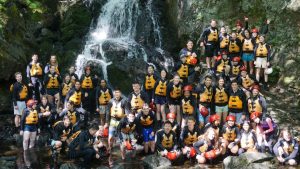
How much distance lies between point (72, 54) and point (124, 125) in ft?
24.2

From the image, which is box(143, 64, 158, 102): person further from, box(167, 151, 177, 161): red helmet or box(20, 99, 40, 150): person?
box(20, 99, 40, 150): person

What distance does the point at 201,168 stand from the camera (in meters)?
10.5

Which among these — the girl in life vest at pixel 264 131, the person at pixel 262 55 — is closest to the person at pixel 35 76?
the girl in life vest at pixel 264 131

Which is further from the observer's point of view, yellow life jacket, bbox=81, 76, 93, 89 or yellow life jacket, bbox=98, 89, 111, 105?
yellow life jacket, bbox=81, 76, 93, 89

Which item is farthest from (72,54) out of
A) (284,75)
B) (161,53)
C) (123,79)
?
(284,75)

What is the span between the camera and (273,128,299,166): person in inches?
404

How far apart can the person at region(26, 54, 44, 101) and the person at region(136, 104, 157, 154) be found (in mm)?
4333

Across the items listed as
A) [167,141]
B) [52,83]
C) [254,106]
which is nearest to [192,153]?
[167,141]

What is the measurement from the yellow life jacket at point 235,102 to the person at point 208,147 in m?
1.23

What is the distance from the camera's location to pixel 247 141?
10.7 metres

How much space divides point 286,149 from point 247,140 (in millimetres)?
997

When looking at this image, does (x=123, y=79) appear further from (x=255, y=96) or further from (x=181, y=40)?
(x=255, y=96)

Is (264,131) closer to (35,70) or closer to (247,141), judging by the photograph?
(247,141)

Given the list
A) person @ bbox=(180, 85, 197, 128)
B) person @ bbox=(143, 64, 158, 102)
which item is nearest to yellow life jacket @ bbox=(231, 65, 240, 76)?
person @ bbox=(180, 85, 197, 128)
